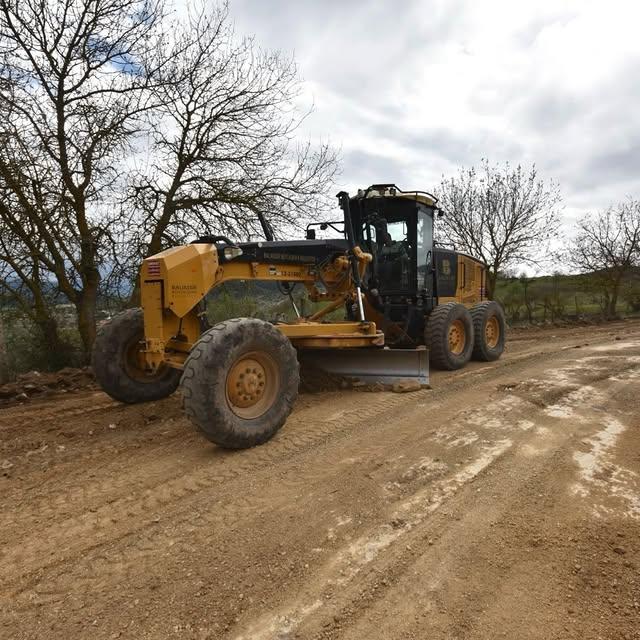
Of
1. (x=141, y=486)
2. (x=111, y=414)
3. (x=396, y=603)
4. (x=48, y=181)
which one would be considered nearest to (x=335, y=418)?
(x=141, y=486)

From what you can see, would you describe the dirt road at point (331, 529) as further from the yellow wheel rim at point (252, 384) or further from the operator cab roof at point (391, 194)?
the operator cab roof at point (391, 194)

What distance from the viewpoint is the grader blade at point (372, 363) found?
20.1ft

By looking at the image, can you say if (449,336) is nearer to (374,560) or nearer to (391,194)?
(391,194)

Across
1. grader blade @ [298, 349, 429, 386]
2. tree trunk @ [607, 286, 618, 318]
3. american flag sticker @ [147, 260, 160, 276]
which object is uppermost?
american flag sticker @ [147, 260, 160, 276]

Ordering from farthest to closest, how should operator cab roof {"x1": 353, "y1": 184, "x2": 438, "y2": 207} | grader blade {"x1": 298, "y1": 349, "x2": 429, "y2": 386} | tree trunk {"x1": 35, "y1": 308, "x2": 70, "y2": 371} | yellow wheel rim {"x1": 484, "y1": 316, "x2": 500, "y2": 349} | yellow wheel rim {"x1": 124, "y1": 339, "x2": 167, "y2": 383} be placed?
yellow wheel rim {"x1": 484, "y1": 316, "x2": 500, "y2": 349}, tree trunk {"x1": 35, "y1": 308, "x2": 70, "y2": 371}, operator cab roof {"x1": 353, "y1": 184, "x2": 438, "y2": 207}, grader blade {"x1": 298, "y1": 349, "x2": 429, "y2": 386}, yellow wheel rim {"x1": 124, "y1": 339, "x2": 167, "y2": 383}

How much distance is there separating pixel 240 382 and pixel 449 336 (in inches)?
180

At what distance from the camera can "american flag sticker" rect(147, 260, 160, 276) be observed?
4398 millimetres

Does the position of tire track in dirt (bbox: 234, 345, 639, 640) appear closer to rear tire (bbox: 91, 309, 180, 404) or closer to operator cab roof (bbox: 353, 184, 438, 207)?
rear tire (bbox: 91, 309, 180, 404)

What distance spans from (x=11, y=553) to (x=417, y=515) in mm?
2252

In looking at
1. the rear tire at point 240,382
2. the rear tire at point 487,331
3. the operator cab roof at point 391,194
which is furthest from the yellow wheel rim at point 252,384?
the rear tire at point 487,331

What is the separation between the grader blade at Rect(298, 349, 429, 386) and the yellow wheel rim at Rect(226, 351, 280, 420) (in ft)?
6.98

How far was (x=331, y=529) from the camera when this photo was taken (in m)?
2.65

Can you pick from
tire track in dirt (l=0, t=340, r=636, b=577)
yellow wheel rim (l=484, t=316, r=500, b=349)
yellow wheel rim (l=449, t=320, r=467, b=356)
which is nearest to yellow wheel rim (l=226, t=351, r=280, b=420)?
tire track in dirt (l=0, t=340, r=636, b=577)

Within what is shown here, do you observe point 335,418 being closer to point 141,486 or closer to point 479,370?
point 141,486
